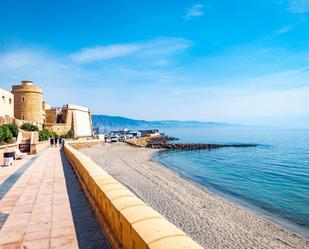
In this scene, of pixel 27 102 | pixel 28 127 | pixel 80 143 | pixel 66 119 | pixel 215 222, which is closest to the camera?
pixel 215 222

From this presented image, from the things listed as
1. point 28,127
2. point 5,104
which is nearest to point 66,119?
point 28,127

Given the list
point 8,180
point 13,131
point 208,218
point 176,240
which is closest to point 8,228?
point 176,240

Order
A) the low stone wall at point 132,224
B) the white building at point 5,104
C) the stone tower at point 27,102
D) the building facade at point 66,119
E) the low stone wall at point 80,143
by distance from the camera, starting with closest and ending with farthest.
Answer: the low stone wall at point 132,224, the white building at point 5,104, the low stone wall at point 80,143, the stone tower at point 27,102, the building facade at point 66,119

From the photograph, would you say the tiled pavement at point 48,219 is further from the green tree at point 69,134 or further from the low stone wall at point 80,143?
the green tree at point 69,134

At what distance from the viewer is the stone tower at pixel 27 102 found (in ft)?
169

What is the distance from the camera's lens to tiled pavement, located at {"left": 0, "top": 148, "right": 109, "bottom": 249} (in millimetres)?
4527

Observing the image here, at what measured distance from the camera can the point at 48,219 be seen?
566cm

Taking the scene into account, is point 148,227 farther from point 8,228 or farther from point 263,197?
point 263,197

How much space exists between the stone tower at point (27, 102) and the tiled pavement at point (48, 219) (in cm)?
4673

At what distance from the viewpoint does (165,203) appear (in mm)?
15000

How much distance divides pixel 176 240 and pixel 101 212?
2911 millimetres

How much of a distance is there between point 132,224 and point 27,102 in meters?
54.3

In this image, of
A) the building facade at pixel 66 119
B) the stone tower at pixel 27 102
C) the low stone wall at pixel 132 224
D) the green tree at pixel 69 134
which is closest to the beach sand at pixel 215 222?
the low stone wall at pixel 132 224

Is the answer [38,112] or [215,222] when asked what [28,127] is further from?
[215,222]
